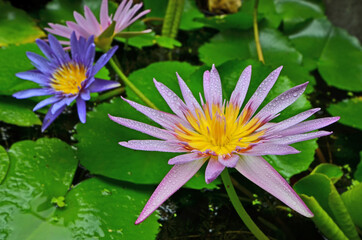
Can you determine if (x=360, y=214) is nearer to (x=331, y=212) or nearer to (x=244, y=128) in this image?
(x=331, y=212)

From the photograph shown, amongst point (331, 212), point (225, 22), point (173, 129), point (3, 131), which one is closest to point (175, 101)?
point (173, 129)

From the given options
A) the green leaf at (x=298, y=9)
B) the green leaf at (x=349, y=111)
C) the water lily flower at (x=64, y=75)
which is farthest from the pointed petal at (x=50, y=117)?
the green leaf at (x=298, y=9)

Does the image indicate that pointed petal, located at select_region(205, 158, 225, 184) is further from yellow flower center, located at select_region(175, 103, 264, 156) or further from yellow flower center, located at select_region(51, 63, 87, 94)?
yellow flower center, located at select_region(51, 63, 87, 94)

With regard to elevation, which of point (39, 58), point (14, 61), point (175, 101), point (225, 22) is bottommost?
point (14, 61)

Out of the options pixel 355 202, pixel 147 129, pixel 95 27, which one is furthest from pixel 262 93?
pixel 95 27

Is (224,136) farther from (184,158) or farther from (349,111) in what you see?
(349,111)

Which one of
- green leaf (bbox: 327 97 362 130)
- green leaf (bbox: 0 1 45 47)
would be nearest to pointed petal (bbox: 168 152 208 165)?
green leaf (bbox: 327 97 362 130)

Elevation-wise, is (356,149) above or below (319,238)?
above
